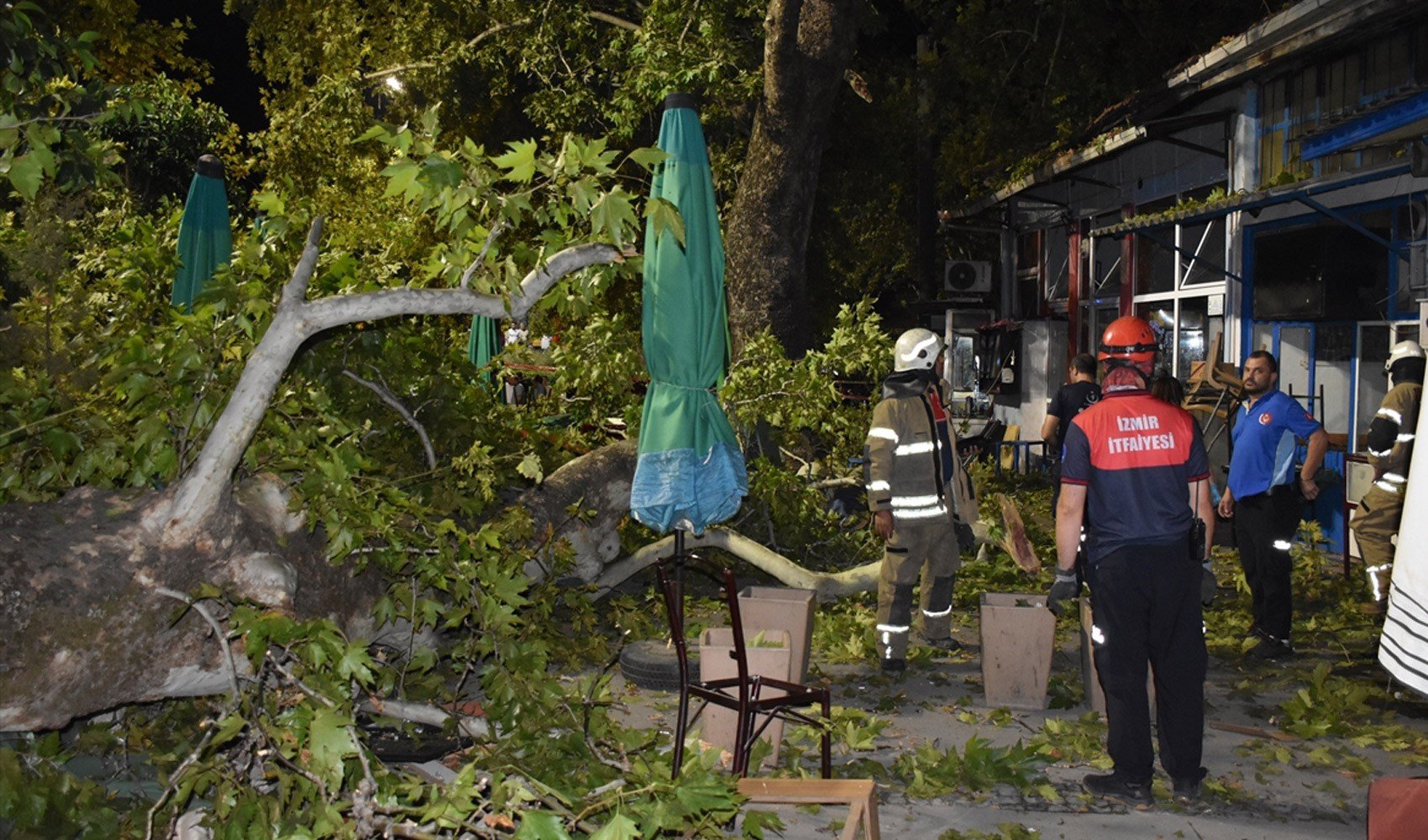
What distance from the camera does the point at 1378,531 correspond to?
855 centimetres

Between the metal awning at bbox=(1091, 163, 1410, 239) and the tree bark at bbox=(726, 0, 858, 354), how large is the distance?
4.02 metres

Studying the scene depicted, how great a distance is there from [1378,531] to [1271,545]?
3.37 feet

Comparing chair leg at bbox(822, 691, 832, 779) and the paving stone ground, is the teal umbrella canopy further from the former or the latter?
chair leg at bbox(822, 691, 832, 779)

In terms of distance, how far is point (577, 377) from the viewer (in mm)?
8953

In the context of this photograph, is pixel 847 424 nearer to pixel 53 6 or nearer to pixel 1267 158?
pixel 1267 158

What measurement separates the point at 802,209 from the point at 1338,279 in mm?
5358

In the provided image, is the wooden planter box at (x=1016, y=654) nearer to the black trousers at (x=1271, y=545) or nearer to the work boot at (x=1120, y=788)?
the work boot at (x=1120, y=788)

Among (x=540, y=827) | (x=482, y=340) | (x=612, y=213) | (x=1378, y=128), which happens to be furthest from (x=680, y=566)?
(x=482, y=340)

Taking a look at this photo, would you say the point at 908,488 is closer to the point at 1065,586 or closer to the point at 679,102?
the point at 1065,586

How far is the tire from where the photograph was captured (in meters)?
7.44

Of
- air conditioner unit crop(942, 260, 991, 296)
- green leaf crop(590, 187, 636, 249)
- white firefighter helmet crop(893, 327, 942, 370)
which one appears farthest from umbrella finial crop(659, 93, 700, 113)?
air conditioner unit crop(942, 260, 991, 296)

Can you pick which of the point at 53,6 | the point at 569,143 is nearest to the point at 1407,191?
the point at 569,143

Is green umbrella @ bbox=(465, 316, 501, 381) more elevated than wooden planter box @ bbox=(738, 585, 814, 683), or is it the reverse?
green umbrella @ bbox=(465, 316, 501, 381)

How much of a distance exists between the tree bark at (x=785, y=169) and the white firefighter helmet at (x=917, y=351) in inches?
185
